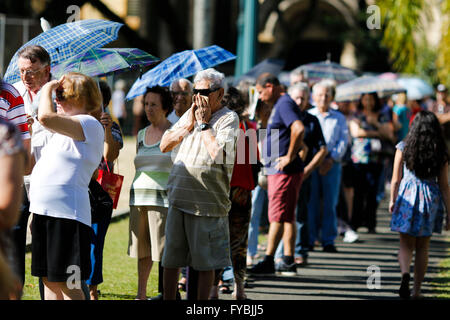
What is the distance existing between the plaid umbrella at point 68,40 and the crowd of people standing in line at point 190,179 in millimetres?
241

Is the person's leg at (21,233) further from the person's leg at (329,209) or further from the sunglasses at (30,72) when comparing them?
the person's leg at (329,209)

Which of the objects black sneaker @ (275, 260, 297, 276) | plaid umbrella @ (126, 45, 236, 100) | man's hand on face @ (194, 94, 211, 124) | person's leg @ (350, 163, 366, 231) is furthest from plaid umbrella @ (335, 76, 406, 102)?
man's hand on face @ (194, 94, 211, 124)

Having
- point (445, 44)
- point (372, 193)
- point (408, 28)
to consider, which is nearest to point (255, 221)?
point (372, 193)

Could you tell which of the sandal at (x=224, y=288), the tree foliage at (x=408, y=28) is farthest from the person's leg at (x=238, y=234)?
the tree foliage at (x=408, y=28)

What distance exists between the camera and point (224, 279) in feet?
25.9

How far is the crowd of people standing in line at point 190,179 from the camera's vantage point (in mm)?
5223

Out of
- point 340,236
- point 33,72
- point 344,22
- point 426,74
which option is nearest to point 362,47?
point 344,22

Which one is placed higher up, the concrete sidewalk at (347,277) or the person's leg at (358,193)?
the person's leg at (358,193)

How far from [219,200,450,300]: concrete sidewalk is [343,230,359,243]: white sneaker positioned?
8cm

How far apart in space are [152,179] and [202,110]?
1.19 metres

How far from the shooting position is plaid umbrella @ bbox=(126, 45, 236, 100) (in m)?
6.98

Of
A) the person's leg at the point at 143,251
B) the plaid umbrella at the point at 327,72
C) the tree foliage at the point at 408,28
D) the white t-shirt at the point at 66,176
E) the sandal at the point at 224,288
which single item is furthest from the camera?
the tree foliage at the point at 408,28
